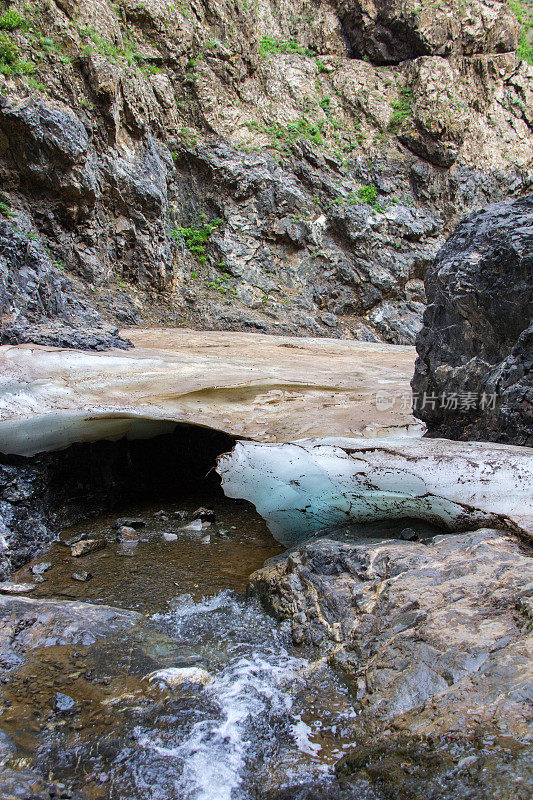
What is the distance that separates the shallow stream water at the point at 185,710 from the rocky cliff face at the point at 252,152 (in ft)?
12.8

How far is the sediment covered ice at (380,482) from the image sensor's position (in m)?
2.15

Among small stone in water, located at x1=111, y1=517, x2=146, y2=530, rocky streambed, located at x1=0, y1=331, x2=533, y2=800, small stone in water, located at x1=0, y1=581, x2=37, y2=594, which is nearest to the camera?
rocky streambed, located at x1=0, y1=331, x2=533, y2=800

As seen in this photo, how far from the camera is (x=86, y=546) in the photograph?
3102 millimetres

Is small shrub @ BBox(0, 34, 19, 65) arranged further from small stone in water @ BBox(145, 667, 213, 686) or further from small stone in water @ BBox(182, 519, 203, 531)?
small stone in water @ BBox(145, 667, 213, 686)

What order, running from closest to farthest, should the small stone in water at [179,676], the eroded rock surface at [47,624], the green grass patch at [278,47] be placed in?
the small stone in water at [179,676] → the eroded rock surface at [47,624] → the green grass patch at [278,47]

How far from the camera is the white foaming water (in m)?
1.30

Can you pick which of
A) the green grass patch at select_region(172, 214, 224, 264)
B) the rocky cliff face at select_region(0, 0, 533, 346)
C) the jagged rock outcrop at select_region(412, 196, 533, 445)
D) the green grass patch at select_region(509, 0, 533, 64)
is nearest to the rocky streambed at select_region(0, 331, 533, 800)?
the jagged rock outcrop at select_region(412, 196, 533, 445)

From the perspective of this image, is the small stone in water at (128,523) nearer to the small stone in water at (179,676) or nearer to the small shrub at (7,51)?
the small stone in water at (179,676)

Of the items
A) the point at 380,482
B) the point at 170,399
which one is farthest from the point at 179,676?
the point at 170,399

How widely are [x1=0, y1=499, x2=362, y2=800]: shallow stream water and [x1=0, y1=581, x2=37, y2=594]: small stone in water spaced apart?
0.68 meters

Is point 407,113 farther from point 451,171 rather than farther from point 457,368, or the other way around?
point 457,368

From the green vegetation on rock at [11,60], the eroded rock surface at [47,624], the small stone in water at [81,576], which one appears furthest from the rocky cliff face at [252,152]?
the eroded rock surface at [47,624]

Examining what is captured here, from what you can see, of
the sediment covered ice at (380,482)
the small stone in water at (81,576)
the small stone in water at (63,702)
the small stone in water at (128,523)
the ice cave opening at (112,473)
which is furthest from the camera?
the small stone in water at (128,523)

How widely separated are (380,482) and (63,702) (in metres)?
1.65
